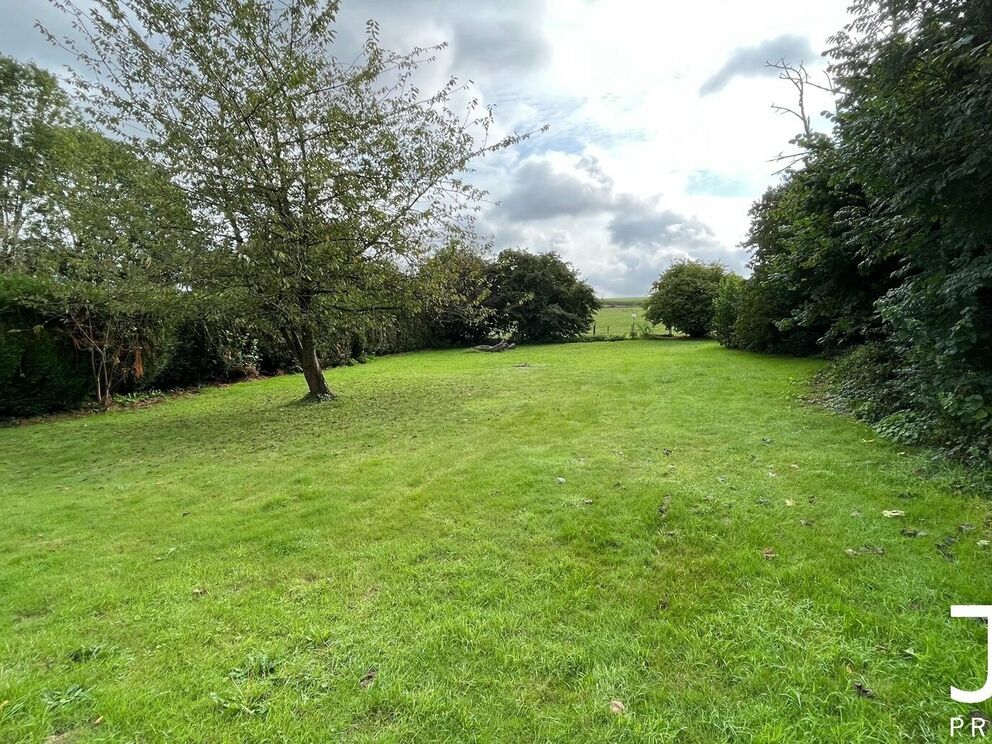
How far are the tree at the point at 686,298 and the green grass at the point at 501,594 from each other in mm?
18714

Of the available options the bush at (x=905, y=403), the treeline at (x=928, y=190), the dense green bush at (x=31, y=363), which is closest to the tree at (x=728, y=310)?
the bush at (x=905, y=403)

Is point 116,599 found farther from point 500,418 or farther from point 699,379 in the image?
point 699,379

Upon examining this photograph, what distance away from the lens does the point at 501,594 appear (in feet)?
9.55

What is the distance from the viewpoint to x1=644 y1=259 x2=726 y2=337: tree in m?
23.6

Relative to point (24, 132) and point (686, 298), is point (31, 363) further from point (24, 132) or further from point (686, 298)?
point (686, 298)

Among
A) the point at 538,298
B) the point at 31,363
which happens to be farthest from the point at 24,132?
the point at 538,298

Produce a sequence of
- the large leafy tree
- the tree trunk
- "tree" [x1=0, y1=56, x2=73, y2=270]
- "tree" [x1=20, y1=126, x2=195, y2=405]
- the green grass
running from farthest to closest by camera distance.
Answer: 1. "tree" [x1=0, y1=56, x2=73, y2=270]
2. the tree trunk
3. "tree" [x1=20, y1=126, x2=195, y2=405]
4. the large leafy tree
5. the green grass

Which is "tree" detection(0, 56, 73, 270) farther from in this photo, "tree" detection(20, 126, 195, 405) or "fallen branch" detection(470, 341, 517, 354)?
"fallen branch" detection(470, 341, 517, 354)

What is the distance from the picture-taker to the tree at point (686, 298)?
77.3 ft

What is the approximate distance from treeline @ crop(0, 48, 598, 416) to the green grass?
3.30 meters

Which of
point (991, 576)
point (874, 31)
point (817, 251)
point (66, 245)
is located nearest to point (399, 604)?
point (991, 576)

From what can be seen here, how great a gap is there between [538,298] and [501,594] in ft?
79.2

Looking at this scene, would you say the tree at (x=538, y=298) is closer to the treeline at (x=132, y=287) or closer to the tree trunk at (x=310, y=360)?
the treeline at (x=132, y=287)

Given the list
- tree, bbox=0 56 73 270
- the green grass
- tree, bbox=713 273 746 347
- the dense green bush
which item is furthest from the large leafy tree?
tree, bbox=0 56 73 270
